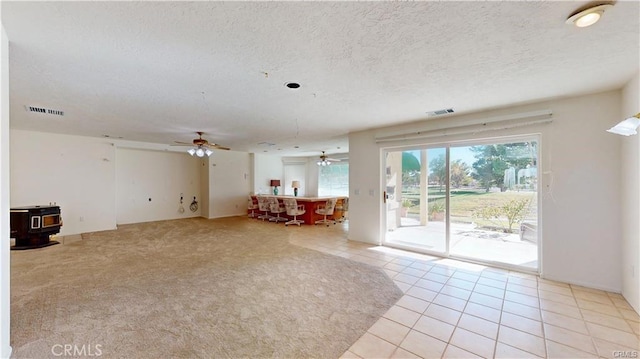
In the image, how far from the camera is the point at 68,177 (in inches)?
241

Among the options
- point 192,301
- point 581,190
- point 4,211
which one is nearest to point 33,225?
point 4,211

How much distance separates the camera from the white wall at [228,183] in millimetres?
8930

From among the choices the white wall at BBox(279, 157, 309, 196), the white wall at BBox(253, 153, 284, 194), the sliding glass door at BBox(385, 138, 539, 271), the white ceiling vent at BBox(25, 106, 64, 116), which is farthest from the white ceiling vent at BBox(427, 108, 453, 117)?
the white wall at BBox(279, 157, 309, 196)

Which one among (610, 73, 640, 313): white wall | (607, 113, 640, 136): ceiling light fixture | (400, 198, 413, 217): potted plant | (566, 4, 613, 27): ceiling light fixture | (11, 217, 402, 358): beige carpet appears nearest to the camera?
(566, 4, 613, 27): ceiling light fixture

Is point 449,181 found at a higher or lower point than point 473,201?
higher

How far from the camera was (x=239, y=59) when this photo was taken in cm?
230

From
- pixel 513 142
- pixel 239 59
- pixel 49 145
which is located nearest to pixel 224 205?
pixel 49 145

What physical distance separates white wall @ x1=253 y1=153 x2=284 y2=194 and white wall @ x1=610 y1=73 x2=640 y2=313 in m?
9.43

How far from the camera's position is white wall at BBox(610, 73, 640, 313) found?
2.66 m

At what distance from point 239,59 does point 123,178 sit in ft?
25.1

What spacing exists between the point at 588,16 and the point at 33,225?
858cm

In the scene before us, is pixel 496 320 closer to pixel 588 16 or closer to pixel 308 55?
pixel 588 16

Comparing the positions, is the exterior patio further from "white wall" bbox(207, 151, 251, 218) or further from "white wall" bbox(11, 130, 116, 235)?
"white wall" bbox(11, 130, 116, 235)

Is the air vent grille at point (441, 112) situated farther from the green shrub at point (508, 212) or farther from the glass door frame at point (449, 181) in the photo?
the green shrub at point (508, 212)
